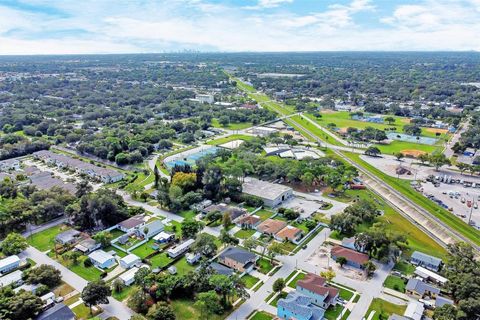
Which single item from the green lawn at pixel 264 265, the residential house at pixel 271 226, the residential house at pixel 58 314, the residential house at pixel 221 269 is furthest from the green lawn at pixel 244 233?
the residential house at pixel 58 314

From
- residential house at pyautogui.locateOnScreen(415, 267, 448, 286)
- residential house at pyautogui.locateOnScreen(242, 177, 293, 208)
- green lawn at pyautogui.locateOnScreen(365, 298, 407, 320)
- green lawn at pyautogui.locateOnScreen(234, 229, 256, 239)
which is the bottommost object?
green lawn at pyautogui.locateOnScreen(365, 298, 407, 320)

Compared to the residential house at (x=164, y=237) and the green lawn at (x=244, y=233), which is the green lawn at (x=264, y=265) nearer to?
the green lawn at (x=244, y=233)

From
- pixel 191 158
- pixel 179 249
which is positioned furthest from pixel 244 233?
pixel 191 158

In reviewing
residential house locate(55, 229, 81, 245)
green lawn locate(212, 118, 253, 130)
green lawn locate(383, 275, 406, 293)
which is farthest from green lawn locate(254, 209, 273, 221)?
green lawn locate(212, 118, 253, 130)

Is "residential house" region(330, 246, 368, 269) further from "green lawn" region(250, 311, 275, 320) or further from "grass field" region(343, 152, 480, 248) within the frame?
"grass field" region(343, 152, 480, 248)

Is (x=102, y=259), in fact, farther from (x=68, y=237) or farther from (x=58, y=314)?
(x=58, y=314)

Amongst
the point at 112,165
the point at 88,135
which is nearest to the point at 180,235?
the point at 112,165

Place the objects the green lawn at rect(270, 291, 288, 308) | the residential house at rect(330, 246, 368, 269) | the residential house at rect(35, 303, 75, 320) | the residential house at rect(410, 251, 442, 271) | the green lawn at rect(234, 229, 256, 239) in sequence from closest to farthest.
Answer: the residential house at rect(35, 303, 75, 320) < the green lawn at rect(270, 291, 288, 308) < the residential house at rect(410, 251, 442, 271) < the residential house at rect(330, 246, 368, 269) < the green lawn at rect(234, 229, 256, 239)

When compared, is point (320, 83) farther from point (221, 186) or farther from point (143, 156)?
point (221, 186)
